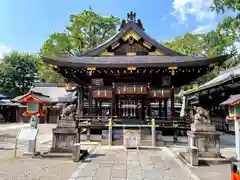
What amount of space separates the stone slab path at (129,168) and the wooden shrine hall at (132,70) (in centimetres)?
447

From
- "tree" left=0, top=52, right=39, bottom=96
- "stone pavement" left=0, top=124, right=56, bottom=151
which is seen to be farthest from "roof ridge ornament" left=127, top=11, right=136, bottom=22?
"tree" left=0, top=52, right=39, bottom=96

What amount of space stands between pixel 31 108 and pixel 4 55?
40099 mm

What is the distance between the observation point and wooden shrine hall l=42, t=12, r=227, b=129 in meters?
11.1

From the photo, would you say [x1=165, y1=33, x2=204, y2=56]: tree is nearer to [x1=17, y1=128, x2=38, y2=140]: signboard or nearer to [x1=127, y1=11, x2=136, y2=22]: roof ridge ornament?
[x1=127, y1=11, x2=136, y2=22]: roof ridge ornament

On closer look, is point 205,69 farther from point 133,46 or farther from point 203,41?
point 203,41

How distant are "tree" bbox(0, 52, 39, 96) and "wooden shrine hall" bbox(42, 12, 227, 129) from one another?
105 feet

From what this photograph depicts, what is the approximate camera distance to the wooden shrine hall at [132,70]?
11.1 meters

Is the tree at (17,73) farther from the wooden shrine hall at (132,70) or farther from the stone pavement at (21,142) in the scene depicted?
the wooden shrine hall at (132,70)

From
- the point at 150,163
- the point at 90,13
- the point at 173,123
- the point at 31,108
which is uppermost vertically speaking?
the point at 90,13

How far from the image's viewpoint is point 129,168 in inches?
242

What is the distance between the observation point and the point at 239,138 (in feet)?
17.8

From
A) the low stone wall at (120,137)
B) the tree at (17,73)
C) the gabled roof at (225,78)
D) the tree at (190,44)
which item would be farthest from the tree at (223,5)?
the tree at (17,73)

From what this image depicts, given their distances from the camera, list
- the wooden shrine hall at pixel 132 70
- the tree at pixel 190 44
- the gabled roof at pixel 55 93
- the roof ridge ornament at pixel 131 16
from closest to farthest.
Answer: the wooden shrine hall at pixel 132 70, the roof ridge ornament at pixel 131 16, the gabled roof at pixel 55 93, the tree at pixel 190 44

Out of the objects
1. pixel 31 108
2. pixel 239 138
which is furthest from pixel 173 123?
pixel 31 108
